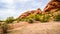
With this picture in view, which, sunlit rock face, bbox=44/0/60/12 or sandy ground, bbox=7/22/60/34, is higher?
sunlit rock face, bbox=44/0/60/12

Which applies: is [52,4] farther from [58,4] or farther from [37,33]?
[37,33]

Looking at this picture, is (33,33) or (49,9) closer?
(33,33)

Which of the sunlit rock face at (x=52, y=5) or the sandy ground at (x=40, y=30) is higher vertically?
the sunlit rock face at (x=52, y=5)

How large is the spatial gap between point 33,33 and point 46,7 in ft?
118

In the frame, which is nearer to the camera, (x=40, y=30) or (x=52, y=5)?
(x=40, y=30)

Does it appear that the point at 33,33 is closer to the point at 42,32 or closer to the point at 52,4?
the point at 42,32

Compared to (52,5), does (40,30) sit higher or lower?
lower

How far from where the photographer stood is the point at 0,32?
54.7 ft

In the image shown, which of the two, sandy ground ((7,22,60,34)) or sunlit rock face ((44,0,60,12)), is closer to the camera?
sandy ground ((7,22,60,34))

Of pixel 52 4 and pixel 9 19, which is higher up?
pixel 52 4

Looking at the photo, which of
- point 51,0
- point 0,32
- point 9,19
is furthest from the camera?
point 51,0

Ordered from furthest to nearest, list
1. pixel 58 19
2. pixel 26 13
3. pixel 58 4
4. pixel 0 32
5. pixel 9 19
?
pixel 26 13, pixel 58 4, pixel 9 19, pixel 58 19, pixel 0 32

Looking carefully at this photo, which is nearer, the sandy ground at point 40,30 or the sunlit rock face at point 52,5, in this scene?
the sandy ground at point 40,30

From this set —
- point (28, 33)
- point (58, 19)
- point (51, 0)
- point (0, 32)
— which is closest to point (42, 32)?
point (28, 33)
